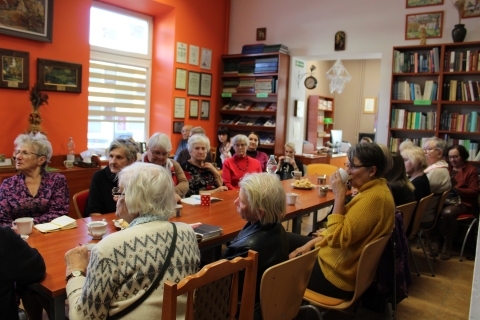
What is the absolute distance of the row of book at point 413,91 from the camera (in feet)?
17.6

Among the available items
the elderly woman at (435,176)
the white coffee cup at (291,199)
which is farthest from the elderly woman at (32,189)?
the elderly woman at (435,176)

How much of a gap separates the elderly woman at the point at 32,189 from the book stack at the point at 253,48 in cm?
443

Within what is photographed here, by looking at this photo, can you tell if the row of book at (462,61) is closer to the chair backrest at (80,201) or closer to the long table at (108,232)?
the long table at (108,232)

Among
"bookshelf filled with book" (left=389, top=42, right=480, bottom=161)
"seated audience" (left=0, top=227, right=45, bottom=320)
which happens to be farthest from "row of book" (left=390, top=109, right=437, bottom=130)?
"seated audience" (left=0, top=227, right=45, bottom=320)

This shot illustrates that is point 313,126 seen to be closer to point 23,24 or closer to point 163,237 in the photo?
point 23,24

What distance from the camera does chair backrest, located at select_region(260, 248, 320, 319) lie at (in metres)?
1.63

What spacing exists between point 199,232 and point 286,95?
15.8ft

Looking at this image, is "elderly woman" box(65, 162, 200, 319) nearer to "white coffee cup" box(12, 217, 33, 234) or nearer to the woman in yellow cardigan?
"white coffee cup" box(12, 217, 33, 234)

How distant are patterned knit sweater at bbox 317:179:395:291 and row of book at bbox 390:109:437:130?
3.56 metres

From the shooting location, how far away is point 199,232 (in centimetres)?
223

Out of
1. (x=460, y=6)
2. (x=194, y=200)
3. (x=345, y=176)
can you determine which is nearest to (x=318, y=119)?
(x=460, y=6)

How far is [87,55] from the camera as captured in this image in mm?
5078

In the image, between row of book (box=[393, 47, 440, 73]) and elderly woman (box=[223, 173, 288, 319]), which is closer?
elderly woman (box=[223, 173, 288, 319])

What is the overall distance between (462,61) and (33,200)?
508 cm
